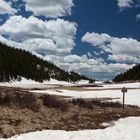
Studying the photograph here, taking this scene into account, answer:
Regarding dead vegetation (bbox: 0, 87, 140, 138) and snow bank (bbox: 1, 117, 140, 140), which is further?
dead vegetation (bbox: 0, 87, 140, 138)

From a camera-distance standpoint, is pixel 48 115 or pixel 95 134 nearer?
pixel 95 134

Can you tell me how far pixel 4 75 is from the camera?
147m

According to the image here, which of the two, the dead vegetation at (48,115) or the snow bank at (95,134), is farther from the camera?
the dead vegetation at (48,115)

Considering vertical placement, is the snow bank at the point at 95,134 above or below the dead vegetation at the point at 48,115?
below

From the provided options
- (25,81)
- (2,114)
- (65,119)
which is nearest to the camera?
(2,114)

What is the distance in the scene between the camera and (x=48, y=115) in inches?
934

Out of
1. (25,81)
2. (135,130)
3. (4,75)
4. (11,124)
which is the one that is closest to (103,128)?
(135,130)

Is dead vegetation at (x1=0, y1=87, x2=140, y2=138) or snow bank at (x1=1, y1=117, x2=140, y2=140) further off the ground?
dead vegetation at (x1=0, y1=87, x2=140, y2=138)

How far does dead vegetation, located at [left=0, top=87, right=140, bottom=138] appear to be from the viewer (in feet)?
65.7

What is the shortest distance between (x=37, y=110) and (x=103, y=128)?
4.72 metres

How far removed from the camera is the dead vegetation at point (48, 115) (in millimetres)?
20016

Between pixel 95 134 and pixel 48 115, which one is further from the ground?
pixel 48 115

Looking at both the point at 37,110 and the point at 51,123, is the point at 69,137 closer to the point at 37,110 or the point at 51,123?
the point at 51,123

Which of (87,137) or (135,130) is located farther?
(135,130)
